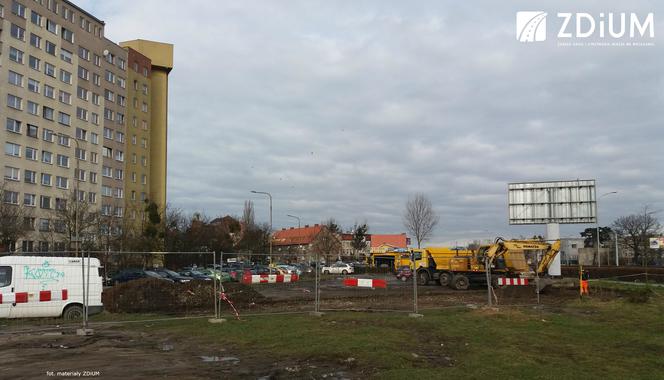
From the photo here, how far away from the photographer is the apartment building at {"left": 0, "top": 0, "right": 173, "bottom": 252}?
196ft

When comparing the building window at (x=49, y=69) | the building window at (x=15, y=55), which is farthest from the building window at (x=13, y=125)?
the building window at (x=49, y=69)

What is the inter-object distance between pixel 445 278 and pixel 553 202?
735 inches

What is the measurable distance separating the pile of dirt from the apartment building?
34.1 metres

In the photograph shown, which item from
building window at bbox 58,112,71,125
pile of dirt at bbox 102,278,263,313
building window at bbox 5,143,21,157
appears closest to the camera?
pile of dirt at bbox 102,278,263,313

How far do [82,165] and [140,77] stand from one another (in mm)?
19759

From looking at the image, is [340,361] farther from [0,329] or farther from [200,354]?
[0,329]

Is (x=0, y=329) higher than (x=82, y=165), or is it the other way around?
(x=82, y=165)

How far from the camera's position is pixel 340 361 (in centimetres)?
962

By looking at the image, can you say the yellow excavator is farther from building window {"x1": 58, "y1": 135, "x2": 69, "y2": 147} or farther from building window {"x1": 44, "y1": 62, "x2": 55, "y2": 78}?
building window {"x1": 44, "y1": 62, "x2": 55, "y2": 78}

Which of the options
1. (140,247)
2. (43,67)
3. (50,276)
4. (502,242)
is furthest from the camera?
(43,67)

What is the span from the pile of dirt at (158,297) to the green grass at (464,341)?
4.86m

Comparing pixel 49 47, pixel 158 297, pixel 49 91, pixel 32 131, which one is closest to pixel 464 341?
pixel 158 297

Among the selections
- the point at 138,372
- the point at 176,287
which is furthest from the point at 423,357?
the point at 176,287

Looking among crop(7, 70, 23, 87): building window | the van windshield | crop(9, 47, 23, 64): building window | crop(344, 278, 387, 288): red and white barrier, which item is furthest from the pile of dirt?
crop(9, 47, 23, 64): building window
